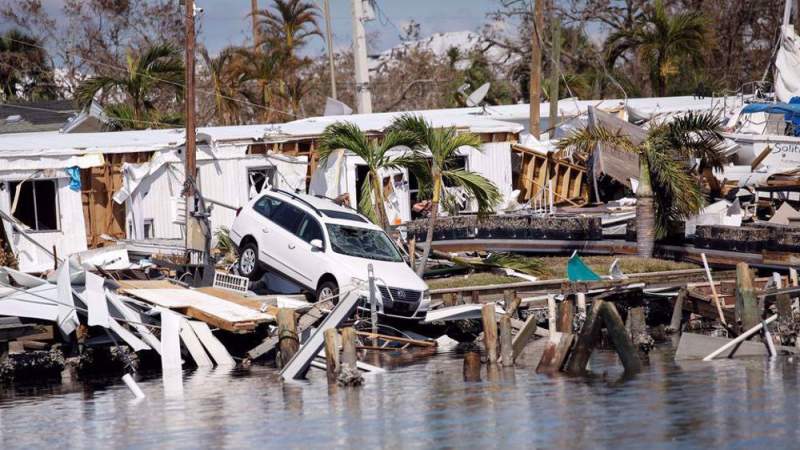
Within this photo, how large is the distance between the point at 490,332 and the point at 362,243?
4375 mm

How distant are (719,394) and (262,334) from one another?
8.85m

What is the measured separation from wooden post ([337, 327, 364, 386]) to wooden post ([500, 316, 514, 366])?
9.23 feet

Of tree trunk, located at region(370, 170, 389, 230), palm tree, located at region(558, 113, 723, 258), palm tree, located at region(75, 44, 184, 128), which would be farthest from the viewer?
palm tree, located at region(75, 44, 184, 128)

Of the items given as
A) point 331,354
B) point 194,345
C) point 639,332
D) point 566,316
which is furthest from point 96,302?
point 639,332

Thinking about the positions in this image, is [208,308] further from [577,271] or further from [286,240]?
[577,271]

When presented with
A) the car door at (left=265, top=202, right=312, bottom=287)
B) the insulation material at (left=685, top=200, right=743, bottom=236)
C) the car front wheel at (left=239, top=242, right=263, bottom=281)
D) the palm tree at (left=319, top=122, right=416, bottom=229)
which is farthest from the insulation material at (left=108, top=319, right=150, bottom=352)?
the insulation material at (left=685, top=200, right=743, bottom=236)

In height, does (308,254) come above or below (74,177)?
below

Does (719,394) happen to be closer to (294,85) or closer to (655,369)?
(655,369)

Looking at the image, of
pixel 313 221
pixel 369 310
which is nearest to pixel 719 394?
pixel 369 310

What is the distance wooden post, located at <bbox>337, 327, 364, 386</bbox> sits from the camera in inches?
738

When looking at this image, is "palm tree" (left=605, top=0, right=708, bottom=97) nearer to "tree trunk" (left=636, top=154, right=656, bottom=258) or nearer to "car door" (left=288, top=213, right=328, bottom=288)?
"tree trunk" (left=636, top=154, right=656, bottom=258)

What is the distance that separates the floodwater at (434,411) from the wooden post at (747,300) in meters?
1.80

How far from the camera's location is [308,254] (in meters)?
23.8

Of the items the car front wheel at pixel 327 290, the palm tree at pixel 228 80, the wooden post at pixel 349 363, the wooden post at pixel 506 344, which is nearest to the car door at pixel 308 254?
the car front wheel at pixel 327 290
